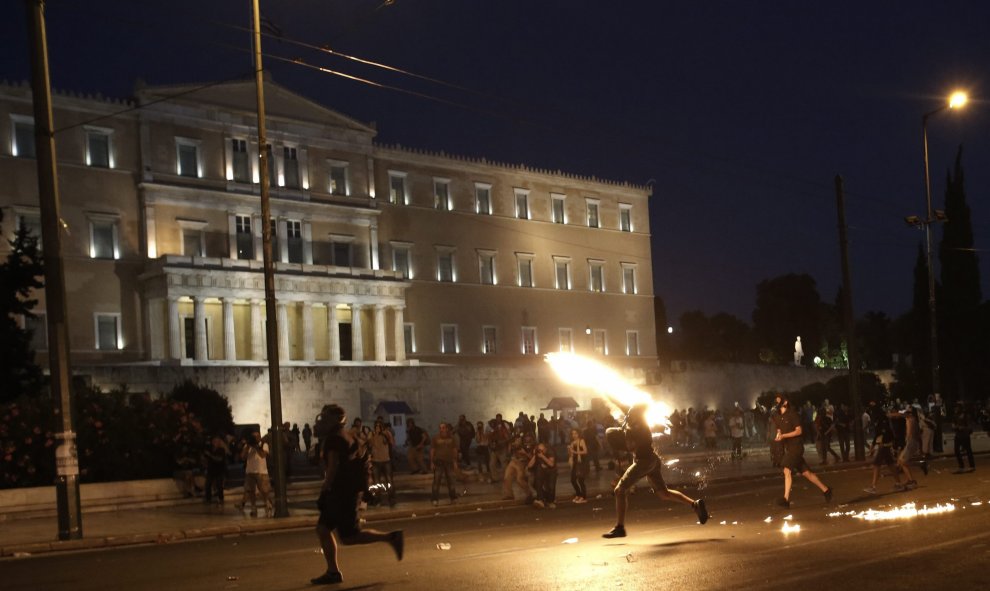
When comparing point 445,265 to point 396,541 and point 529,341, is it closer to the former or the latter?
point 529,341

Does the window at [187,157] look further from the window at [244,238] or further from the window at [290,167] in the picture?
the window at [290,167]

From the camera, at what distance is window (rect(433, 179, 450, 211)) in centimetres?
6538

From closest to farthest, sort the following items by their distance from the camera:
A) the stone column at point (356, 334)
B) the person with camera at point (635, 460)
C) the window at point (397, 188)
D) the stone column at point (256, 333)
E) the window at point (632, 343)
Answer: the person with camera at point (635, 460) < the stone column at point (256, 333) < the stone column at point (356, 334) < the window at point (397, 188) < the window at point (632, 343)

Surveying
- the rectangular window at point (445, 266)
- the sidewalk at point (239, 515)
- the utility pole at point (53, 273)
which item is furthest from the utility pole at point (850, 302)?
the rectangular window at point (445, 266)

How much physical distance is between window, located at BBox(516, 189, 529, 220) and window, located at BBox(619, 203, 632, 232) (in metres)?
8.55

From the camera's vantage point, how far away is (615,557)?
1249cm

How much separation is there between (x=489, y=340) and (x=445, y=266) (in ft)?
16.6

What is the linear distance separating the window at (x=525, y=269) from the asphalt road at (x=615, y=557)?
49622 mm

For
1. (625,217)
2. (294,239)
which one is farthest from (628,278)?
(294,239)

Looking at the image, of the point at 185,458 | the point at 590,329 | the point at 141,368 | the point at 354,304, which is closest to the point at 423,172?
the point at 354,304

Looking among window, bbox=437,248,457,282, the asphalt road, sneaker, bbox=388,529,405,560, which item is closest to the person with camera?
the asphalt road

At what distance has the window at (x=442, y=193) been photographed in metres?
65.4

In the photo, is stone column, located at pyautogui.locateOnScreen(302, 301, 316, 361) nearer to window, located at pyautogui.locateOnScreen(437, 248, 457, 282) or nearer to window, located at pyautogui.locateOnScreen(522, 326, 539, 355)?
window, located at pyautogui.locateOnScreen(437, 248, 457, 282)

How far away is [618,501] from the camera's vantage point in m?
14.6
